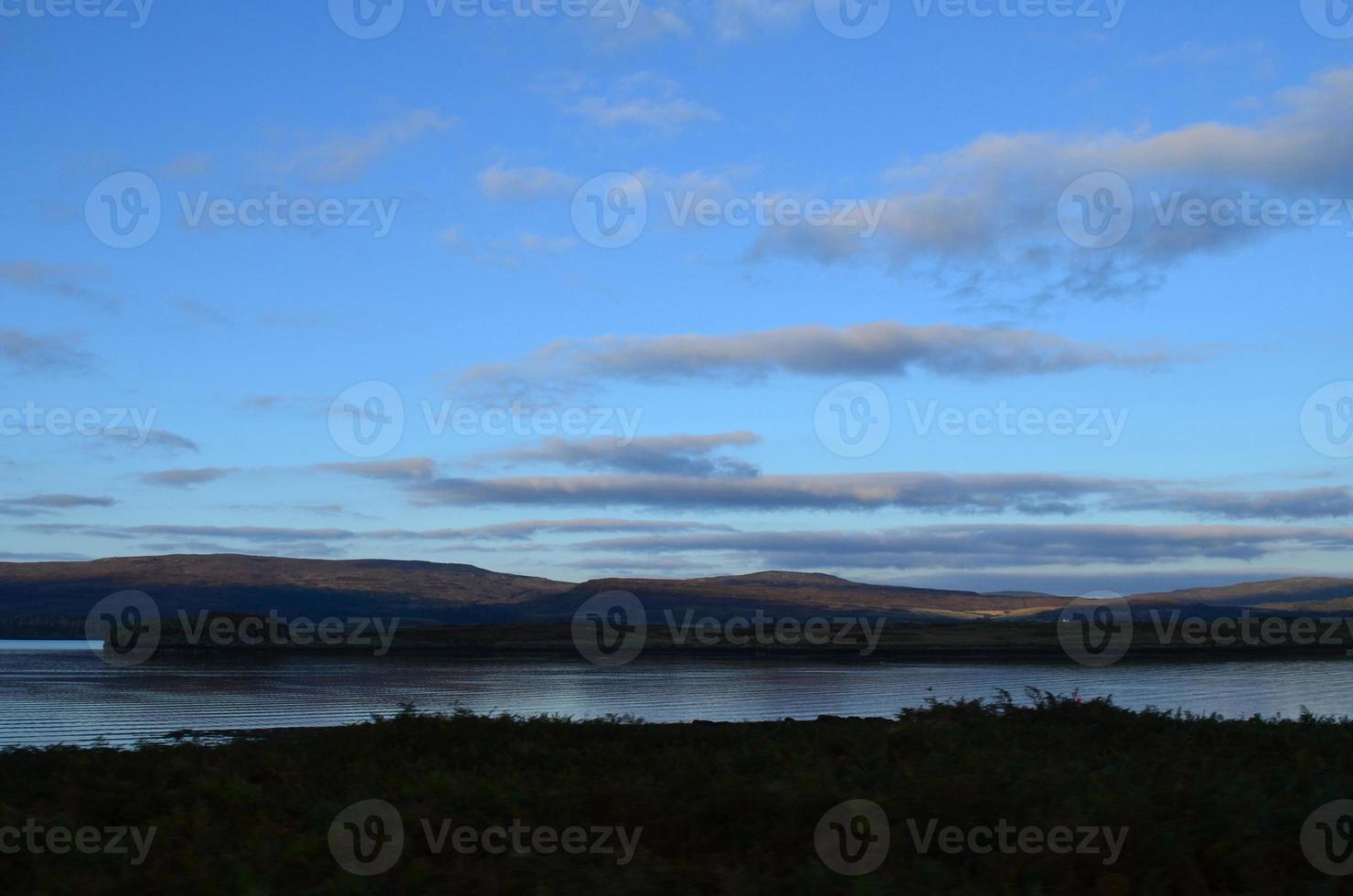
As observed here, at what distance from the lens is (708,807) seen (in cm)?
1258

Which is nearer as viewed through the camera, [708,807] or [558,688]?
[708,807]

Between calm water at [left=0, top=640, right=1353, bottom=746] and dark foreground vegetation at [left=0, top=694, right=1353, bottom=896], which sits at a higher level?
dark foreground vegetation at [left=0, top=694, right=1353, bottom=896]

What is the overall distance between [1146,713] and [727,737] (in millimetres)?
9536

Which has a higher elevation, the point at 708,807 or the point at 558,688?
the point at 708,807

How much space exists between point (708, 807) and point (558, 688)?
2467 inches

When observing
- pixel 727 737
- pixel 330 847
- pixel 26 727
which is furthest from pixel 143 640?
pixel 330 847

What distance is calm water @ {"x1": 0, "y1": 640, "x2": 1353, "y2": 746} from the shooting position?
172ft

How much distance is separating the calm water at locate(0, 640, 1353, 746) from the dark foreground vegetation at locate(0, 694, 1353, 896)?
15537mm

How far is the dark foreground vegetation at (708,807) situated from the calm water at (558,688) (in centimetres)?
1554

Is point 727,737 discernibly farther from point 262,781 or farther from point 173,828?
point 173,828

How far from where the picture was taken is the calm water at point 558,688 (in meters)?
52.6

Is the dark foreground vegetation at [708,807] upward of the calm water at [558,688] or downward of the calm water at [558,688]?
upward

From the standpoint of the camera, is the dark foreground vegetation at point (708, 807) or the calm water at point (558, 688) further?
the calm water at point (558, 688)

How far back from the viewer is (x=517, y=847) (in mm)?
11062
